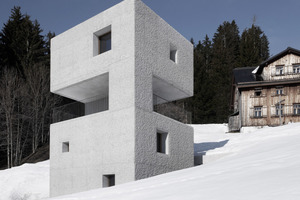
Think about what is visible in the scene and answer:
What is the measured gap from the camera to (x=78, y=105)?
16656 mm

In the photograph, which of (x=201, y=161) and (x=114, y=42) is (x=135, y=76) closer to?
(x=114, y=42)

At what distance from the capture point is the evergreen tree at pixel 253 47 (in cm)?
4810

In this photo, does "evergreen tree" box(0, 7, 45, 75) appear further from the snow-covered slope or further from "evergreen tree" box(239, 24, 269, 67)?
"evergreen tree" box(239, 24, 269, 67)

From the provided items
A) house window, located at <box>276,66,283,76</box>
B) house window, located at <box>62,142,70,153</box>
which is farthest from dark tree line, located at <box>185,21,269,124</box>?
house window, located at <box>62,142,70,153</box>

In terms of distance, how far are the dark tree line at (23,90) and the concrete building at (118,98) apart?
57.5 ft

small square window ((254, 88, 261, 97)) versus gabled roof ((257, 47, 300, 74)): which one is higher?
gabled roof ((257, 47, 300, 74))

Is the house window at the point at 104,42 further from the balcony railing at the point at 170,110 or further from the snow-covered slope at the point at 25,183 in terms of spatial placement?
the snow-covered slope at the point at 25,183

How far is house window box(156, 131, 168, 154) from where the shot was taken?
15273mm

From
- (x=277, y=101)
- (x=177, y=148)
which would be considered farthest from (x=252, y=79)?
(x=177, y=148)

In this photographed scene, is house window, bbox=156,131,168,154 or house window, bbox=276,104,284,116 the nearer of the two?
house window, bbox=156,131,168,154

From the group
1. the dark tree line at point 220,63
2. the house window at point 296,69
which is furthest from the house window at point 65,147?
the dark tree line at point 220,63

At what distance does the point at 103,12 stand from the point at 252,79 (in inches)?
857

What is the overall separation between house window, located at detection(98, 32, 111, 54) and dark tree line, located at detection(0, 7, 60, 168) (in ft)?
63.6

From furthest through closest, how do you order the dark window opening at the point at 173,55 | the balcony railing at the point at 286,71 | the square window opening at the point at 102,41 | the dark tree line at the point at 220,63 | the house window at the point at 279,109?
the dark tree line at the point at 220,63, the balcony railing at the point at 286,71, the house window at the point at 279,109, the dark window opening at the point at 173,55, the square window opening at the point at 102,41
